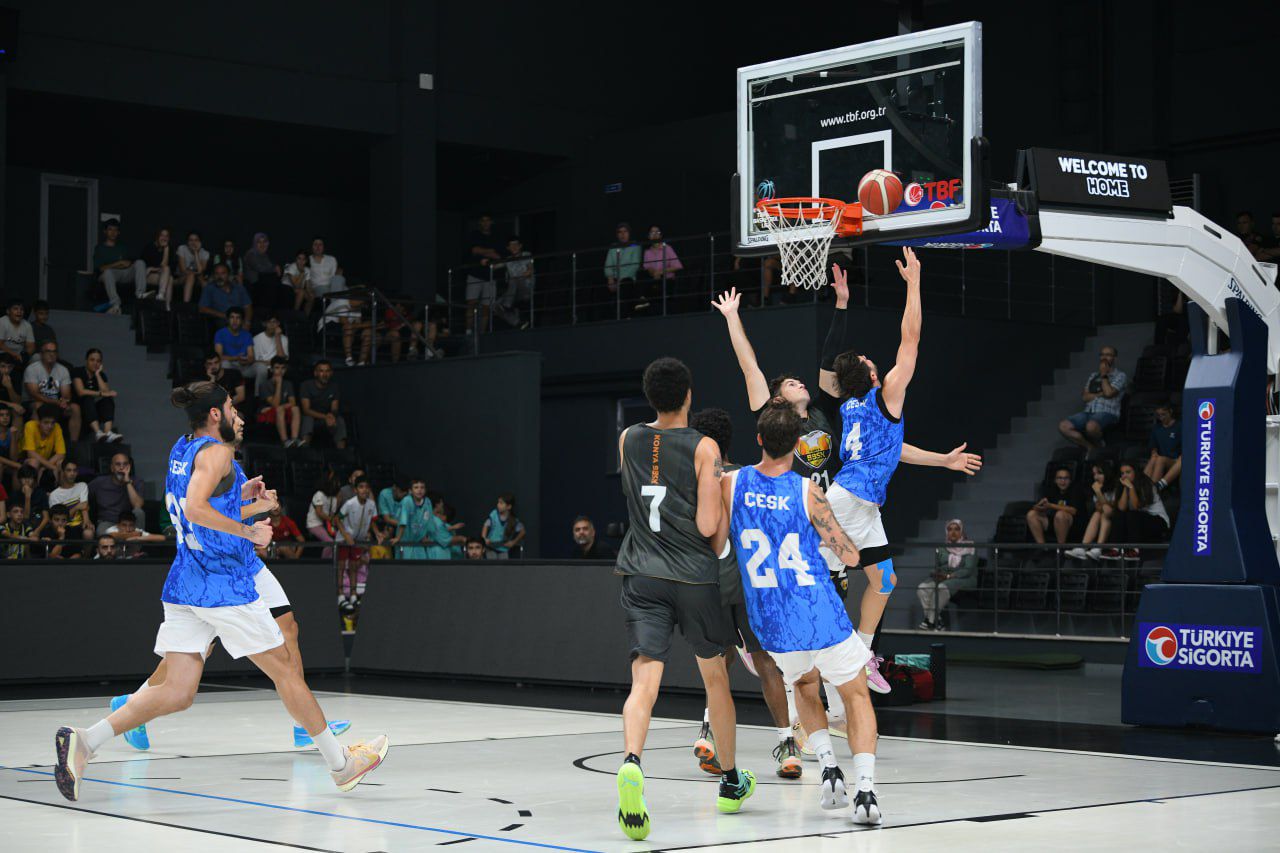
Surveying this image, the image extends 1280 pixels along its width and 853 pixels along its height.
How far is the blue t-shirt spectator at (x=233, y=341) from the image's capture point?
2275cm

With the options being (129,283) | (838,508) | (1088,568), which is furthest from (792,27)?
(838,508)

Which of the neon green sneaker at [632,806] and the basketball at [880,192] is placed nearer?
the neon green sneaker at [632,806]

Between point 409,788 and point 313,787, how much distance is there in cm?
53

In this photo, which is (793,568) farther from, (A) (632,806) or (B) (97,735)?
(B) (97,735)

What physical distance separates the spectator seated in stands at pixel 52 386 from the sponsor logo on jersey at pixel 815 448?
12557 millimetres

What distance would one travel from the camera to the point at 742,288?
73.1ft

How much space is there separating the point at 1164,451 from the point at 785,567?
1260 centimetres

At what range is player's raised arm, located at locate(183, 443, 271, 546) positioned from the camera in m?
8.07

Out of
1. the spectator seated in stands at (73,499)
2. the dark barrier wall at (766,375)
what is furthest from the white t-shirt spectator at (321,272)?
the spectator seated in stands at (73,499)

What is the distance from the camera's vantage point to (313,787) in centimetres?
859

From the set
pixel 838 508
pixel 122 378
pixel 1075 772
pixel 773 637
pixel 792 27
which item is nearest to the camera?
pixel 773 637

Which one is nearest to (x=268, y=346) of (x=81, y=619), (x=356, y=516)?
(x=356, y=516)

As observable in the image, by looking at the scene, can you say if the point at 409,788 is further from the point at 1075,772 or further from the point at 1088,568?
the point at 1088,568

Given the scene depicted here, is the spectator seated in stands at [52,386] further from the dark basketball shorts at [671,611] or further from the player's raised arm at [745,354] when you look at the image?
the dark basketball shorts at [671,611]
